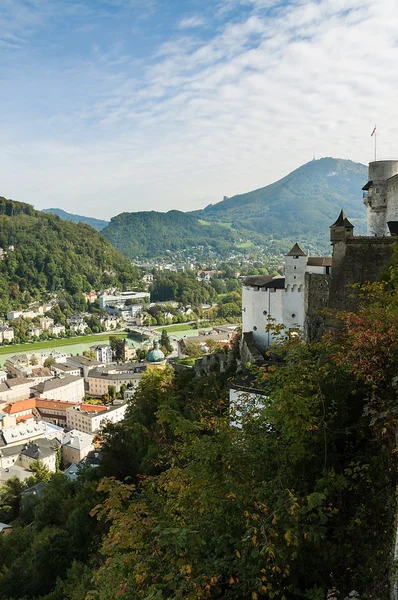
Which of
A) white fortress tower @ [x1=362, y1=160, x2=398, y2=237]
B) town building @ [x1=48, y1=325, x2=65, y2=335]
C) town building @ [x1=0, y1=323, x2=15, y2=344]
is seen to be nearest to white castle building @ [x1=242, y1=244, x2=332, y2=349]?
white fortress tower @ [x1=362, y1=160, x2=398, y2=237]

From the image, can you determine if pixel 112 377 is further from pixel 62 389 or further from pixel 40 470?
pixel 40 470

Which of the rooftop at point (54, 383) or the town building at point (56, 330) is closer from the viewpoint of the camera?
the rooftop at point (54, 383)

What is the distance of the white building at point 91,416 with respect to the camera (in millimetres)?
29781

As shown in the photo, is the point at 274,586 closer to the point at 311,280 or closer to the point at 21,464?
the point at 311,280

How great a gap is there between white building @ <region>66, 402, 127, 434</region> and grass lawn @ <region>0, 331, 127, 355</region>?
91.7 feet

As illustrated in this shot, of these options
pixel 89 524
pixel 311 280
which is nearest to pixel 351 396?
pixel 311 280

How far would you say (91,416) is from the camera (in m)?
30.3

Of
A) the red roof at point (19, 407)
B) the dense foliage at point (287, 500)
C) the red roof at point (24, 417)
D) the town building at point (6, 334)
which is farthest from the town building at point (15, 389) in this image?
the dense foliage at point (287, 500)

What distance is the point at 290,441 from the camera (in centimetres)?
375

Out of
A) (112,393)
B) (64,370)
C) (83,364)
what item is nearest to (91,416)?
(112,393)

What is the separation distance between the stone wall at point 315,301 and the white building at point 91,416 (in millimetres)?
20248

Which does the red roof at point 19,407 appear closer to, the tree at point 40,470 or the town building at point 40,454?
the town building at point 40,454

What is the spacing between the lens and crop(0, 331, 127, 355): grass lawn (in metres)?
57.7

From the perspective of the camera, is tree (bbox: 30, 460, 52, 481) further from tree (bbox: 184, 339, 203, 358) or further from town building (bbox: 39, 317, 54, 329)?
town building (bbox: 39, 317, 54, 329)
